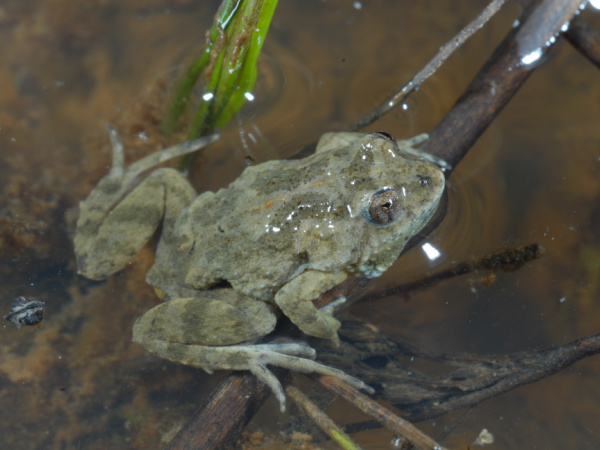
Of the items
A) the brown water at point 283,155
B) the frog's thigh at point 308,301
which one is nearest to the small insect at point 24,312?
the brown water at point 283,155

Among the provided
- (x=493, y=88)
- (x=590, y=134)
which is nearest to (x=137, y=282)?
(x=493, y=88)

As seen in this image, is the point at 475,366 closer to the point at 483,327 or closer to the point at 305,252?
the point at 483,327

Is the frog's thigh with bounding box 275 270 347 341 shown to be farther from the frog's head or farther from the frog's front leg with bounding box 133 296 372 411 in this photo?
the frog's head

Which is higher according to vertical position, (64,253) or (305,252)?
(305,252)

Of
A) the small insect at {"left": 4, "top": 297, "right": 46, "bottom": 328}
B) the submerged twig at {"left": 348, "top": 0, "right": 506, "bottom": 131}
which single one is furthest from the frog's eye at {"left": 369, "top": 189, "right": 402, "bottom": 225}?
the small insect at {"left": 4, "top": 297, "right": 46, "bottom": 328}

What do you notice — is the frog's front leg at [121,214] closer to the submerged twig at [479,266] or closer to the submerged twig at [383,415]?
the submerged twig at [383,415]

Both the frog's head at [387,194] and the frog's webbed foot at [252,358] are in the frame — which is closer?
the frog's head at [387,194]

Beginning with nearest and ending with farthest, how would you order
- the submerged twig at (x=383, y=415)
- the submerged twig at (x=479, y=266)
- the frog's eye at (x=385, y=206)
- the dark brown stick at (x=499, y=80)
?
the submerged twig at (x=383, y=415), the frog's eye at (x=385, y=206), the dark brown stick at (x=499, y=80), the submerged twig at (x=479, y=266)
